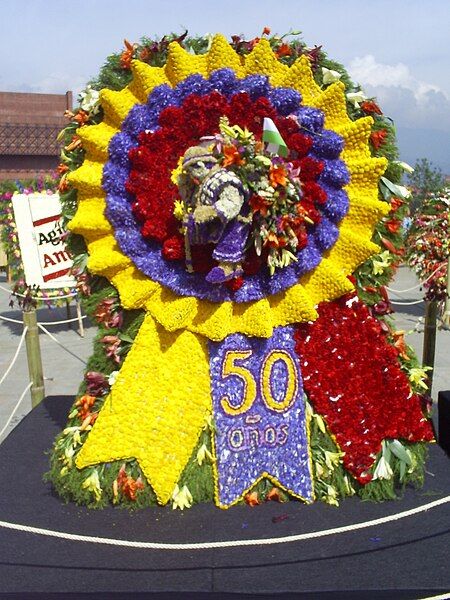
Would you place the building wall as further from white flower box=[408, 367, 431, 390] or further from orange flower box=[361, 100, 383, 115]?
white flower box=[408, 367, 431, 390]

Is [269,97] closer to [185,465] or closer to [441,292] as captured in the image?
[185,465]

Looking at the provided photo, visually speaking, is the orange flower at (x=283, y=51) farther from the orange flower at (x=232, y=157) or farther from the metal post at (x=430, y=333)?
the metal post at (x=430, y=333)

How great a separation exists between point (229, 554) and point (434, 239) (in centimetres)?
330

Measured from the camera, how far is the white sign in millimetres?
7160

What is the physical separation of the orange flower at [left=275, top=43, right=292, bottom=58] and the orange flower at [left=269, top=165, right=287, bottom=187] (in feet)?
2.43

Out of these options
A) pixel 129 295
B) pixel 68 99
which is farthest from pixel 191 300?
pixel 68 99

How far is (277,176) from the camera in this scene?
291 centimetres

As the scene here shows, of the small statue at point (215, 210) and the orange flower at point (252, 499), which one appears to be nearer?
the small statue at point (215, 210)

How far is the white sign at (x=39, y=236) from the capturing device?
23.5 ft

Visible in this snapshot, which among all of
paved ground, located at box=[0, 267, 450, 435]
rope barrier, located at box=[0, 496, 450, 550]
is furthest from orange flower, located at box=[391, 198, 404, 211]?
paved ground, located at box=[0, 267, 450, 435]

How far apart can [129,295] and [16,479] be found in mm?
1298

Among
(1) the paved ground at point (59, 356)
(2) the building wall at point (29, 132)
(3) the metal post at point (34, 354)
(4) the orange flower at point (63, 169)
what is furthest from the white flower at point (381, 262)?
(2) the building wall at point (29, 132)

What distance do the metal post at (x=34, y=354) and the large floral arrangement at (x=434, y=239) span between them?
126 inches

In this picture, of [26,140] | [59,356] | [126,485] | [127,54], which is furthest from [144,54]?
[26,140]
